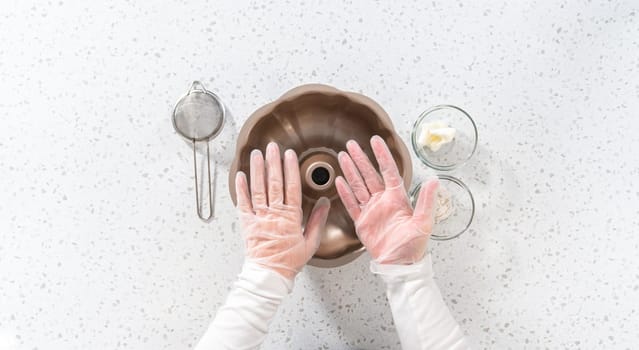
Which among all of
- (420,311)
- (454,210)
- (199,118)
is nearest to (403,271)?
(420,311)

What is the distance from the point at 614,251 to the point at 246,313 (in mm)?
654

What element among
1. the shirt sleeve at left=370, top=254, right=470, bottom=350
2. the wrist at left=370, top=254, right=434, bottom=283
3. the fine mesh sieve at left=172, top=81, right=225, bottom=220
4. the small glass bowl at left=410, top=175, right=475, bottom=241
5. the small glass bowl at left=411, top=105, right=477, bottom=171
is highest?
the fine mesh sieve at left=172, top=81, right=225, bottom=220

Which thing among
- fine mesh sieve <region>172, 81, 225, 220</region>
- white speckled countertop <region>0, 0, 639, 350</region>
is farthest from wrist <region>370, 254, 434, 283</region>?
fine mesh sieve <region>172, 81, 225, 220</region>

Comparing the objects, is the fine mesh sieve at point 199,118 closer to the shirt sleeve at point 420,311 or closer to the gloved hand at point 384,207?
the gloved hand at point 384,207

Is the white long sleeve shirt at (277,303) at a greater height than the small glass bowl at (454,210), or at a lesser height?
lesser

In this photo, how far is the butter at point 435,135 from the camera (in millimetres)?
1017

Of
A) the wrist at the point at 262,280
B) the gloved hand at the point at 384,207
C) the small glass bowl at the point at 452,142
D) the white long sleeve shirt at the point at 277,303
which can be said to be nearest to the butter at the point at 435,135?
the small glass bowl at the point at 452,142

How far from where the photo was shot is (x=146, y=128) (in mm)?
1055

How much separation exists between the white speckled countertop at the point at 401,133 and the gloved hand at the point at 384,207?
4.7 inches

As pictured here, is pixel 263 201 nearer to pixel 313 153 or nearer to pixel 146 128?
pixel 313 153

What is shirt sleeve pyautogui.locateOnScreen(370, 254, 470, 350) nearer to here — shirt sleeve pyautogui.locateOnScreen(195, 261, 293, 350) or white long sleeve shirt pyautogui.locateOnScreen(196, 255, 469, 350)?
white long sleeve shirt pyautogui.locateOnScreen(196, 255, 469, 350)

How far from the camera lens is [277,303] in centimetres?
93

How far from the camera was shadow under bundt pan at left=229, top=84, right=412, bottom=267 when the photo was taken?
94 cm

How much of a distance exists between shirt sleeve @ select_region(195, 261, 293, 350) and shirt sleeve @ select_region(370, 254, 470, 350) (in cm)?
17
